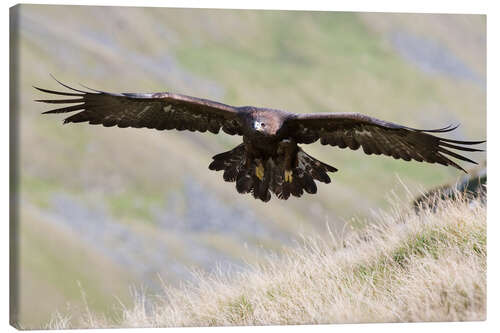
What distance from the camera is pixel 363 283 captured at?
6207mm

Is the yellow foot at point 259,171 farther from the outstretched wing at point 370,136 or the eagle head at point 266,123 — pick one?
the eagle head at point 266,123

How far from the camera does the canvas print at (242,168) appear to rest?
6168 millimetres

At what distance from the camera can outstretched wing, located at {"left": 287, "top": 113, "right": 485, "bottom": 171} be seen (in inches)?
254

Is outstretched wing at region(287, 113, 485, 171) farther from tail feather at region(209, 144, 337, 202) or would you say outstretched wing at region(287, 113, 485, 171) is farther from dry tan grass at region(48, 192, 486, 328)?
dry tan grass at region(48, 192, 486, 328)

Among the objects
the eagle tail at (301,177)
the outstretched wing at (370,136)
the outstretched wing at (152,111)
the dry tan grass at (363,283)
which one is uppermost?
the outstretched wing at (152,111)

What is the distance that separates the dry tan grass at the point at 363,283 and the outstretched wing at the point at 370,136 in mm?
469

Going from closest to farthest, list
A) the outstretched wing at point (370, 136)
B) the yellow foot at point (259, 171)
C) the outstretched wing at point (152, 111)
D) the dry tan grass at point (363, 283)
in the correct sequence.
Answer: the dry tan grass at point (363, 283) < the outstretched wing at point (370, 136) < the outstretched wing at point (152, 111) < the yellow foot at point (259, 171)

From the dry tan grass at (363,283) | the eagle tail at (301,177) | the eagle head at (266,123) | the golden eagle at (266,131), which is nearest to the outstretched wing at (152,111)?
the golden eagle at (266,131)

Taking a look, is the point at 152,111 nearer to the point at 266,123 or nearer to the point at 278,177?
the point at 266,123

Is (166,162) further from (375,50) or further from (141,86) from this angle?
(375,50)

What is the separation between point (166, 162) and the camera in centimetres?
4153

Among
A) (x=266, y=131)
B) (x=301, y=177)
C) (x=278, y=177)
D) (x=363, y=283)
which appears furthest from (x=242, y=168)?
(x=363, y=283)

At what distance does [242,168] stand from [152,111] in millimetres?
953
